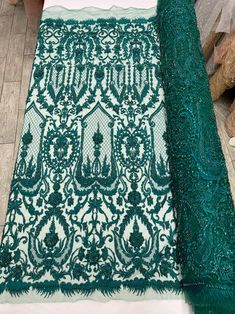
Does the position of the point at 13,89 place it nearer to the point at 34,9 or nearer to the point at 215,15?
the point at 34,9

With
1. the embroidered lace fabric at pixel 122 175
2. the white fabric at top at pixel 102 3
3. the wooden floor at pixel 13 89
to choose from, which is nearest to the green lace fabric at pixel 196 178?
the embroidered lace fabric at pixel 122 175

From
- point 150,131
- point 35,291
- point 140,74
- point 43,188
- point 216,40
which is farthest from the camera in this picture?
point 216,40

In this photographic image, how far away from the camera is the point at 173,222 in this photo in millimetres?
941

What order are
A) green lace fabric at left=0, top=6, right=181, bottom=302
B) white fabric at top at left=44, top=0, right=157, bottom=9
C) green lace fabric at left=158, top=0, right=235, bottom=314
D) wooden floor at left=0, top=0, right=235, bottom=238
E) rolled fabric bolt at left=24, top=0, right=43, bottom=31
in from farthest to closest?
rolled fabric bolt at left=24, top=0, right=43, bottom=31 < wooden floor at left=0, top=0, right=235, bottom=238 < white fabric at top at left=44, top=0, right=157, bottom=9 < green lace fabric at left=0, top=6, right=181, bottom=302 < green lace fabric at left=158, top=0, right=235, bottom=314

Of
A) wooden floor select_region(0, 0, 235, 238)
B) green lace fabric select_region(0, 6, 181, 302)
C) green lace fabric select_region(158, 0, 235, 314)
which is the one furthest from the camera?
wooden floor select_region(0, 0, 235, 238)

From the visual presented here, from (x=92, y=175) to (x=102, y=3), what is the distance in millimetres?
851

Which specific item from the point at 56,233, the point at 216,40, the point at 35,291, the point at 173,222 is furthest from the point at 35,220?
the point at 216,40

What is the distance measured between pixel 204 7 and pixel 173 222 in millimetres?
1318

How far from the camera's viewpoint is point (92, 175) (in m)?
1.03

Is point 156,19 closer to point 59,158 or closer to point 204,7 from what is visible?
point 204,7

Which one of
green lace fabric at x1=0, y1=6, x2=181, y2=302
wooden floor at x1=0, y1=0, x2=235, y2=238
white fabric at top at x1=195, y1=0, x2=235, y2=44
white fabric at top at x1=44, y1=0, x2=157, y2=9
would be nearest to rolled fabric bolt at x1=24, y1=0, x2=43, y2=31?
wooden floor at x1=0, y1=0, x2=235, y2=238

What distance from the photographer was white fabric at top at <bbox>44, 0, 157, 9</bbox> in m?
1.44

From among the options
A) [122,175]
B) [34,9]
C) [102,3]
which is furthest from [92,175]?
[34,9]

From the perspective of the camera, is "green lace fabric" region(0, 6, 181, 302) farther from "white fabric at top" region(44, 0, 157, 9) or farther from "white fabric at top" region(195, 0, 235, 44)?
"white fabric at top" region(195, 0, 235, 44)
